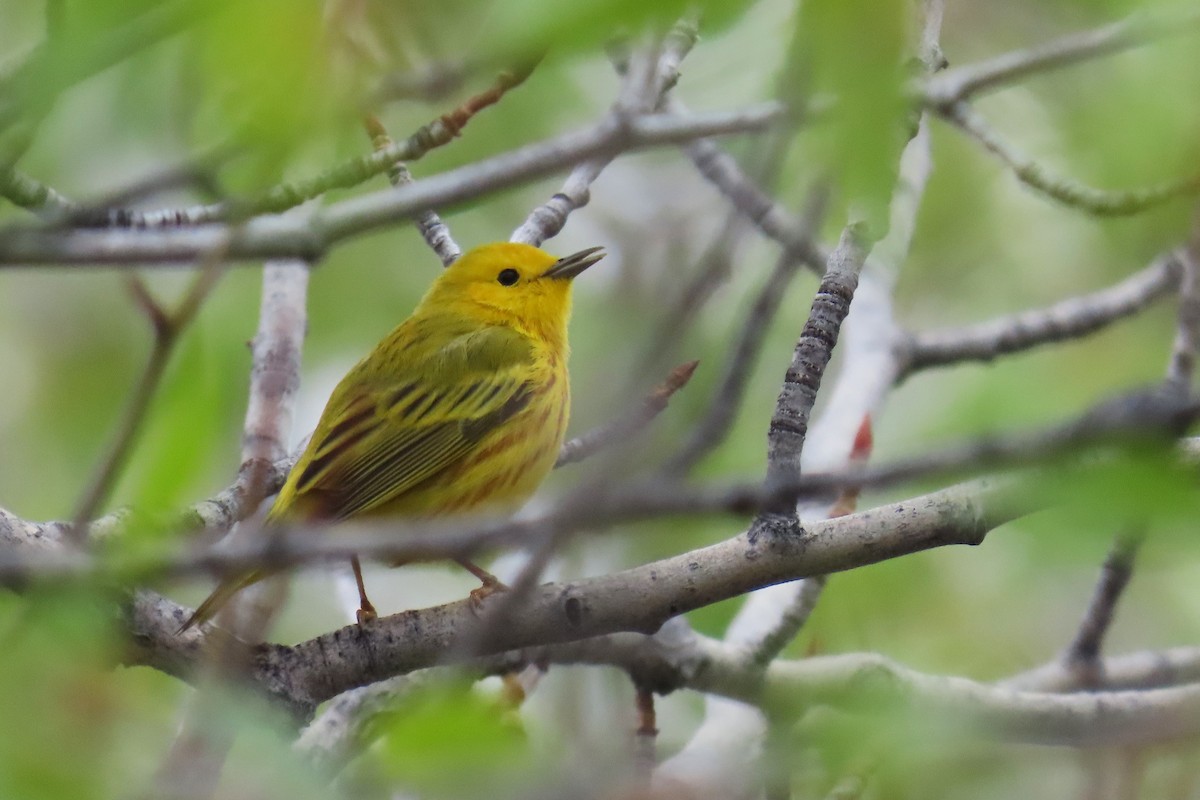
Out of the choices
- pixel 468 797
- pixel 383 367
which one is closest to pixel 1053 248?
pixel 383 367

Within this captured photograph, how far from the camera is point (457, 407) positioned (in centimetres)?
482

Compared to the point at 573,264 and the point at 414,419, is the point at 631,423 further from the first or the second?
the point at 573,264

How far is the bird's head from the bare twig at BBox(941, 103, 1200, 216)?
1457 mm

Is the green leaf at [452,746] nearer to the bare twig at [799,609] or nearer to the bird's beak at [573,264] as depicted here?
the bare twig at [799,609]

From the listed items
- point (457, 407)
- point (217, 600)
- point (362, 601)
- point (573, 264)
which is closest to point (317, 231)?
point (217, 600)

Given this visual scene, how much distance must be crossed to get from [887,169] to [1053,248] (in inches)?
274

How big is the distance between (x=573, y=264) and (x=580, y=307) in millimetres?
2934

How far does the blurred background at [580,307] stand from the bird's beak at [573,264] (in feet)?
0.72

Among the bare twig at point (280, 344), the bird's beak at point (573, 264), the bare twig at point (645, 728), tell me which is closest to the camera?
the bare twig at point (645, 728)

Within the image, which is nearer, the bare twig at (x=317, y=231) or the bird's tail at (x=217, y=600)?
the bare twig at (x=317, y=231)

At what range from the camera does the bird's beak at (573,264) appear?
529cm

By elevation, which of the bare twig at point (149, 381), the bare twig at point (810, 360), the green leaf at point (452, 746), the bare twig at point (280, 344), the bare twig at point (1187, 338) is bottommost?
the green leaf at point (452, 746)

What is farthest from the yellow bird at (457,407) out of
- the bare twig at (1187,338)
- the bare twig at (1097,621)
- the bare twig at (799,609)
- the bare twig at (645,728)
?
the bare twig at (1187,338)

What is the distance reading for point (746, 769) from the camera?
1.95m
